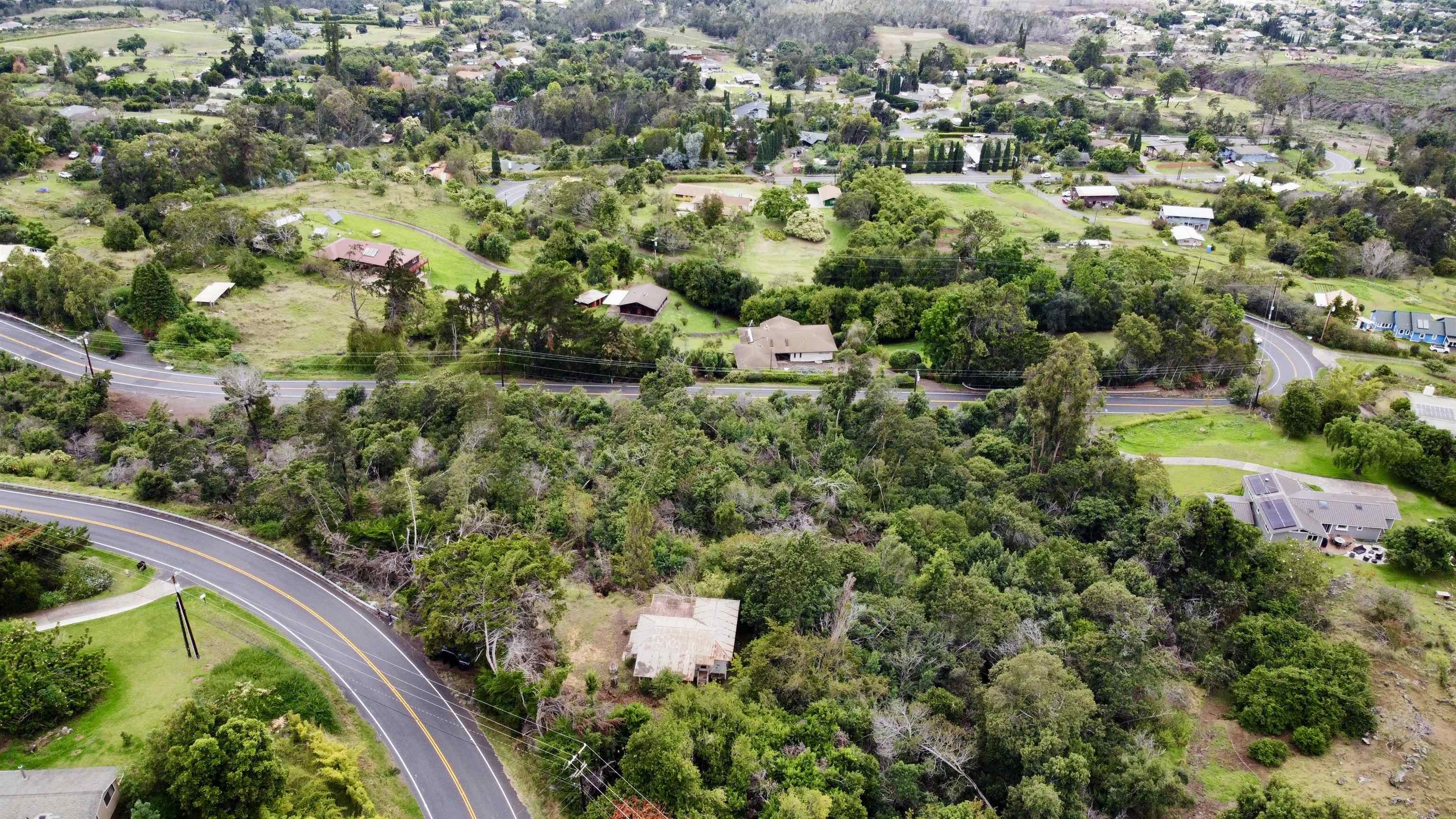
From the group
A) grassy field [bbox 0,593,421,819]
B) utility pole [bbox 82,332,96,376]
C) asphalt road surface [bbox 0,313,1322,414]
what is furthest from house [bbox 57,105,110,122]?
grassy field [bbox 0,593,421,819]

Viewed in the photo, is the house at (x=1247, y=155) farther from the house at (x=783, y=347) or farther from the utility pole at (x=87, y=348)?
the utility pole at (x=87, y=348)

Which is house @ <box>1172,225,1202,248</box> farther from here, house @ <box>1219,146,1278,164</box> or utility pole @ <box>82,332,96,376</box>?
utility pole @ <box>82,332,96,376</box>

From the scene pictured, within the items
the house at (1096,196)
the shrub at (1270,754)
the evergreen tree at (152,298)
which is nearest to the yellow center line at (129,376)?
the evergreen tree at (152,298)

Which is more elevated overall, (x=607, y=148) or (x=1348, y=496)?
(x=607, y=148)

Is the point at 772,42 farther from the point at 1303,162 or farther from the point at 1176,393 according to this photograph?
the point at 1176,393

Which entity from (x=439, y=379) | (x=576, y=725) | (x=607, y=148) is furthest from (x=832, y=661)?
(x=607, y=148)

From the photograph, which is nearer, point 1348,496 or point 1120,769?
point 1120,769

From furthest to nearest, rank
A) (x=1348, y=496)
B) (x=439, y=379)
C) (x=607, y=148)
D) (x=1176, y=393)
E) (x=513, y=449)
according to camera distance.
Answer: (x=607, y=148), (x=1176, y=393), (x=439, y=379), (x=1348, y=496), (x=513, y=449)
